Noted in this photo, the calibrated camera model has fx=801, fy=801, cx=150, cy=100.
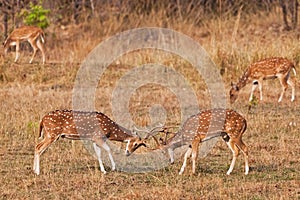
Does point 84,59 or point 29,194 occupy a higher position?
point 84,59

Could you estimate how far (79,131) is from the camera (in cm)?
1002

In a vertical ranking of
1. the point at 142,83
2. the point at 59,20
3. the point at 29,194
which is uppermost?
the point at 59,20

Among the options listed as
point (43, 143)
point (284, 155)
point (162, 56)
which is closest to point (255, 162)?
point (284, 155)

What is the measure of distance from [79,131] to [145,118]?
444cm

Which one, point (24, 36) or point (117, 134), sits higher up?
point (24, 36)

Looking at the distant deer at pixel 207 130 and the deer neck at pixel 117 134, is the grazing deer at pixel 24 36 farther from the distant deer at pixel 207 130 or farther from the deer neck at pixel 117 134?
the distant deer at pixel 207 130

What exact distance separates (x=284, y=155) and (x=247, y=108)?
4873 millimetres

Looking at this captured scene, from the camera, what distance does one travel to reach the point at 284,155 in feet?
36.3

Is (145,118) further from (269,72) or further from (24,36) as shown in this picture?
(24,36)

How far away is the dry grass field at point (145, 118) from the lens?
9078mm

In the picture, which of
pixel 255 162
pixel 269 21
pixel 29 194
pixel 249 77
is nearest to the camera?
pixel 29 194

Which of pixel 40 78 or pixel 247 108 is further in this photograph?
pixel 40 78

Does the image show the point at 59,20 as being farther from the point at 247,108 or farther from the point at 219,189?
the point at 219,189

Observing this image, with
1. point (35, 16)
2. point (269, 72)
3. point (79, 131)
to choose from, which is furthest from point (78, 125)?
point (35, 16)
